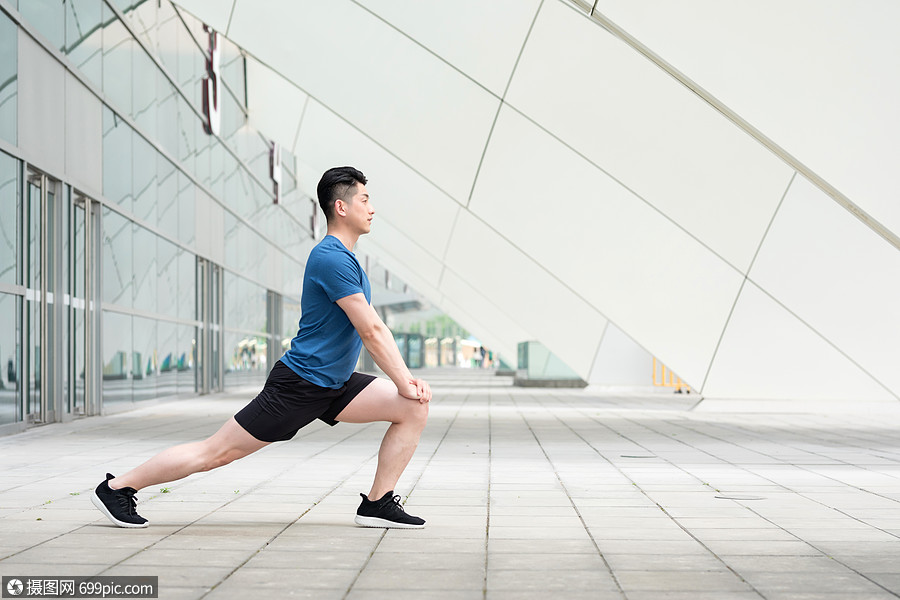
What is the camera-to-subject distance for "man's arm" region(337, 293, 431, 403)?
4480 millimetres

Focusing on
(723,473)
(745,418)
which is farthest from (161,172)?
A: (723,473)

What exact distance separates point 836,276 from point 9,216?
9574mm

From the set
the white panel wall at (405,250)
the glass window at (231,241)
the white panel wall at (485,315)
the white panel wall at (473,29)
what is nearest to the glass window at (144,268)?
the white panel wall at (473,29)

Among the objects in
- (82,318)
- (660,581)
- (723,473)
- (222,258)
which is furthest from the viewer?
(222,258)

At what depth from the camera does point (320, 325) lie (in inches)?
182

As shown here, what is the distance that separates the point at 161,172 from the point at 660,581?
53.4ft

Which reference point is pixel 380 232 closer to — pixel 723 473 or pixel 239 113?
pixel 239 113

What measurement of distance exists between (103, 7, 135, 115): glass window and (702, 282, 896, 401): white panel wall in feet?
31.2

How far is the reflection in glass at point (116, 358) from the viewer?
49.6 feet

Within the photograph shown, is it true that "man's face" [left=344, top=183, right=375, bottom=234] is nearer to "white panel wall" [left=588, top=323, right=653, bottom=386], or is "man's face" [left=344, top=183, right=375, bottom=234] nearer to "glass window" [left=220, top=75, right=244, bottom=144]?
"white panel wall" [left=588, top=323, right=653, bottom=386]

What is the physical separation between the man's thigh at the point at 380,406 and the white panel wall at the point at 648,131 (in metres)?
7.58

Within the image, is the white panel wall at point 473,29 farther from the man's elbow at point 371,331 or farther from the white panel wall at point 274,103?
the man's elbow at point 371,331

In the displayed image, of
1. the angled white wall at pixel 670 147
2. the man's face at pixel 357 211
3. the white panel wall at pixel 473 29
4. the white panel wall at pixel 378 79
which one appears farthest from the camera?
the white panel wall at pixel 378 79

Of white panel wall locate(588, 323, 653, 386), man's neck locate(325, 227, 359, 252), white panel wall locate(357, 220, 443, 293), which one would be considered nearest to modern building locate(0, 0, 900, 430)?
white panel wall locate(588, 323, 653, 386)
